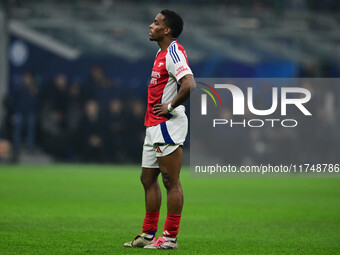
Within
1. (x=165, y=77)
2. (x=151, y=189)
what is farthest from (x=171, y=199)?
(x=165, y=77)

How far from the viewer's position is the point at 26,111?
2625 cm

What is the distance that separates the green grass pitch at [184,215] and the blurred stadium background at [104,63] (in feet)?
17.1

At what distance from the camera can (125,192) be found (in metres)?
16.8

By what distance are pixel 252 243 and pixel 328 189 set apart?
971 cm

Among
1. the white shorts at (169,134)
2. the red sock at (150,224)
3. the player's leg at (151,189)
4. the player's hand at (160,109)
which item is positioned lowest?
the red sock at (150,224)

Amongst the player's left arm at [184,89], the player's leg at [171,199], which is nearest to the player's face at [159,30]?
the player's left arm at [184,89]

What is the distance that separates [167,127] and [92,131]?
18.4 m

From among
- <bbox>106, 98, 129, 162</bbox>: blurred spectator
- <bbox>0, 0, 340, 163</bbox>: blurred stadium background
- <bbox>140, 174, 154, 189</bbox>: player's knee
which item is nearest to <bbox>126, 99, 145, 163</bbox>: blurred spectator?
<bbox>0, 0, 340, 163</bbox>: blurred stadium background

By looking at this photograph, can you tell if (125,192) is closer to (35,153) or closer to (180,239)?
Answer: (180,239)

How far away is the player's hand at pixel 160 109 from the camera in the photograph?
27.7 feet

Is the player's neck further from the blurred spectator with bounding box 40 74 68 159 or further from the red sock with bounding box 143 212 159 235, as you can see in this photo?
the blurred spectator with bounding box 40 74 68 159

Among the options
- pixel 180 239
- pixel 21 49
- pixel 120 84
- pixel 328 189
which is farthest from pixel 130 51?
pixel 180 239

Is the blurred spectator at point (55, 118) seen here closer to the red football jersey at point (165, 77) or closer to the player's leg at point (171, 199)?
the red football jersey at point (165, 77)

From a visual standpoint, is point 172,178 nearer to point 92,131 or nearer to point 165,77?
point 165,77
